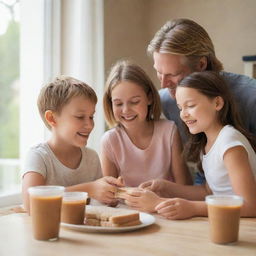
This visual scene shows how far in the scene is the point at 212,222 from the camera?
3.86 ft

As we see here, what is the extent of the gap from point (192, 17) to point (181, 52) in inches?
64.6

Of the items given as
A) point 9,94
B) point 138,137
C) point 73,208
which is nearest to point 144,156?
point 138,137

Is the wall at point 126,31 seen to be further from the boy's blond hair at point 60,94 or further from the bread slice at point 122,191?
the bread slice at point 122,191

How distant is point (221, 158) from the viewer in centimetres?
Answer: 169

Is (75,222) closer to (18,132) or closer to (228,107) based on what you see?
(228,107)

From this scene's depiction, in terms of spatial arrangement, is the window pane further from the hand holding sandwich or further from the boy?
the hand holding sandwich

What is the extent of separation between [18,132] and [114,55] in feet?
3.06

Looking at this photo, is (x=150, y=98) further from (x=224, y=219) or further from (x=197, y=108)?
(x=224, y=219)

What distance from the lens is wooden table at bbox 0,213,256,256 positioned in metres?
1.09

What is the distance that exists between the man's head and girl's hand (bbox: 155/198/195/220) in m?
0.80

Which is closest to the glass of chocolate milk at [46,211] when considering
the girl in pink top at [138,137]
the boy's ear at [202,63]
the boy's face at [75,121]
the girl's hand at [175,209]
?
the girl's hand at [175,209]

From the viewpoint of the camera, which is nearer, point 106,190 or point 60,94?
point 106,190

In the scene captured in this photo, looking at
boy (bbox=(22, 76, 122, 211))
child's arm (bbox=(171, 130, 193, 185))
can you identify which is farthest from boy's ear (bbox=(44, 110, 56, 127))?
child's arm (bbox=(171, 130, 193, 185))

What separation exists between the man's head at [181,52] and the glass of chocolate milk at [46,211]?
108 cm
